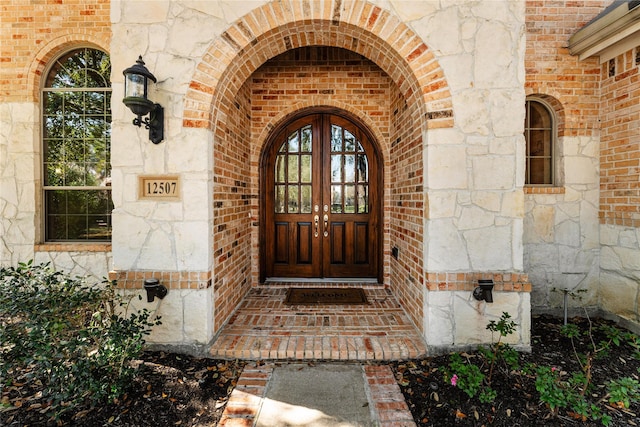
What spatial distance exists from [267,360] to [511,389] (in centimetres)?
194

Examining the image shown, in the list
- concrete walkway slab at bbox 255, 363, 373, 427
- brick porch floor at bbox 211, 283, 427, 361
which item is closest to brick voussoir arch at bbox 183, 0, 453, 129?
brick porch floor at bbox 211, 283, 427, 361

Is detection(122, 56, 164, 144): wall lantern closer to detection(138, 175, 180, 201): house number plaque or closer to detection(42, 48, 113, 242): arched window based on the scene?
detection(138, 175, 180, 201): house number plaque

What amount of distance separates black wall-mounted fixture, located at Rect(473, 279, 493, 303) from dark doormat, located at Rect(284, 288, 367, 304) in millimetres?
1372

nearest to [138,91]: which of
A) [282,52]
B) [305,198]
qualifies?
[282,52]

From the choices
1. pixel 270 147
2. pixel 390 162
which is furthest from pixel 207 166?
pixel 390 162

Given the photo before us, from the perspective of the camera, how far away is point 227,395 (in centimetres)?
220

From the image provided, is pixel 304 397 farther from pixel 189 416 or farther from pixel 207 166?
pixel 207 166

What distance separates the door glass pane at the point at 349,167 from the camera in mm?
4371

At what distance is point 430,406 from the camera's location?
6.77 feet

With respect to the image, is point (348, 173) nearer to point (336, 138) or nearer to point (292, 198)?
point (336, 138)

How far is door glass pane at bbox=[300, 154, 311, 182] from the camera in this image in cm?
439

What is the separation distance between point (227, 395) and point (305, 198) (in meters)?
2.77

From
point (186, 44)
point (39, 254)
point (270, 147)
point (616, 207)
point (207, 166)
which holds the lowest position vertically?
point (39, 254)

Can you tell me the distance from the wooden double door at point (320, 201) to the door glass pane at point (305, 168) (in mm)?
13
